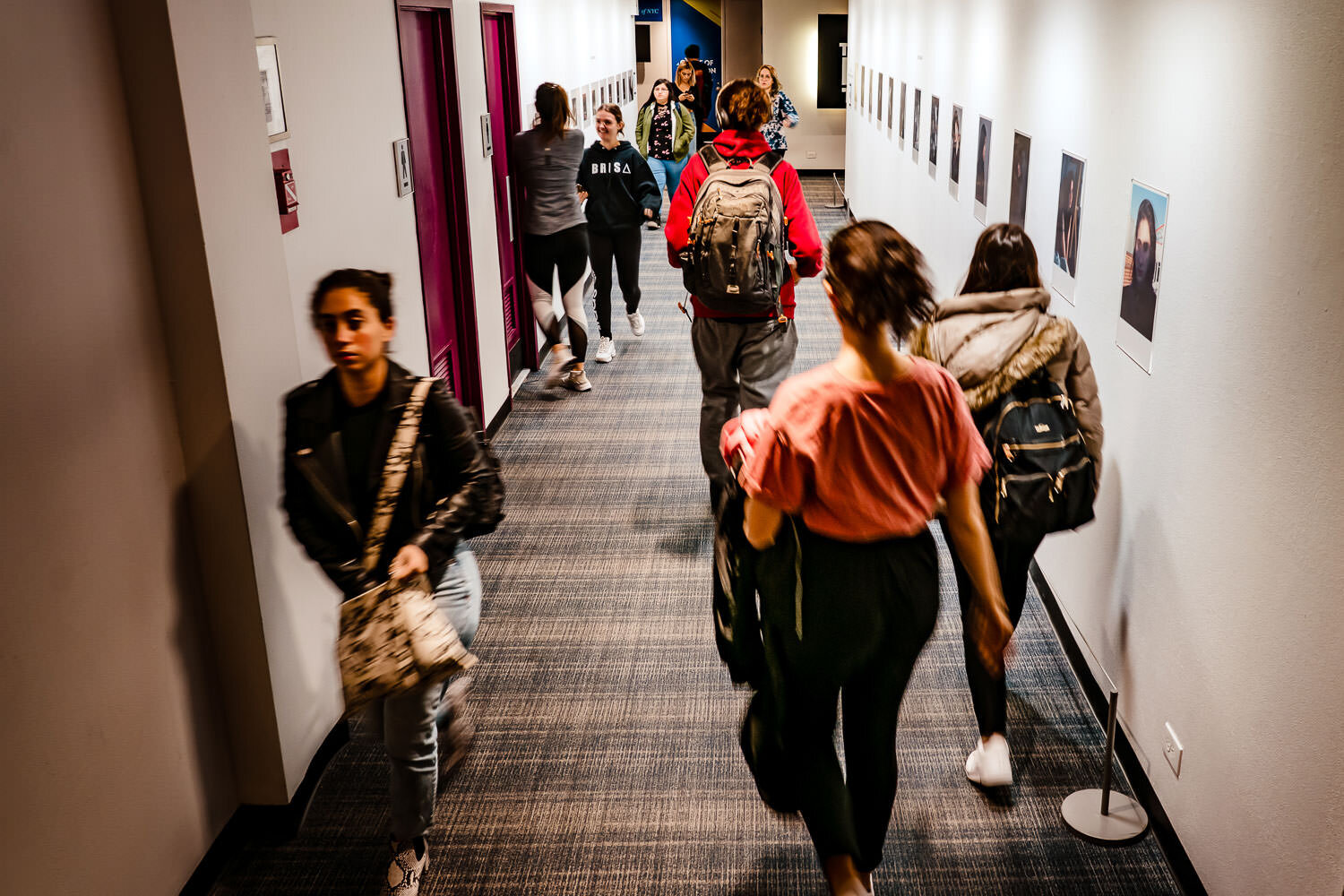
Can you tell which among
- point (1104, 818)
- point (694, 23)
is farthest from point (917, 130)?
point (694, 23)

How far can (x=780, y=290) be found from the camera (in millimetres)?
4512

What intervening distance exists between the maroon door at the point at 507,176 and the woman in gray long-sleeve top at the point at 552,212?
0.49ft

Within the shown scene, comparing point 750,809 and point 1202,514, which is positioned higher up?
point 1202,514

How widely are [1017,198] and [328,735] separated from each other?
3634 mm

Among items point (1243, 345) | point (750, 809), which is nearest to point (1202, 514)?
point (1243, 345)

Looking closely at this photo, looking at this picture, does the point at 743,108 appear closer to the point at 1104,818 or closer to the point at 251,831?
the point at 1104,818

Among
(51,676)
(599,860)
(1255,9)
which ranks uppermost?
(1255,9)

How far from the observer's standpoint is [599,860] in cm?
295

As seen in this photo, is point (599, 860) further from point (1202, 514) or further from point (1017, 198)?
point (1017, 198)

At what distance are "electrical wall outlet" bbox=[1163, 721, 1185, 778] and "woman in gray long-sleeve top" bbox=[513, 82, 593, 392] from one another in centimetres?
471

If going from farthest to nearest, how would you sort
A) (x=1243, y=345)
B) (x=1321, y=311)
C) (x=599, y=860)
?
1. (x=599, y=860)
2. (x=1243, y=345)
3. (x=1321, y=311)

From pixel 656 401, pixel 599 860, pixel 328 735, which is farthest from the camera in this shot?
pixel 656 401

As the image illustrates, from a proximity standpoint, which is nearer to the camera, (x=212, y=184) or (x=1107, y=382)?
(x=212, y=184)

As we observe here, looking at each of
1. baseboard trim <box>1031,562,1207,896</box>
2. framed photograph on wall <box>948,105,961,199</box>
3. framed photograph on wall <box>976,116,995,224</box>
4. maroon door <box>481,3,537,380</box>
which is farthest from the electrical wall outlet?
maroon door <box>481,3,537,380</box>
